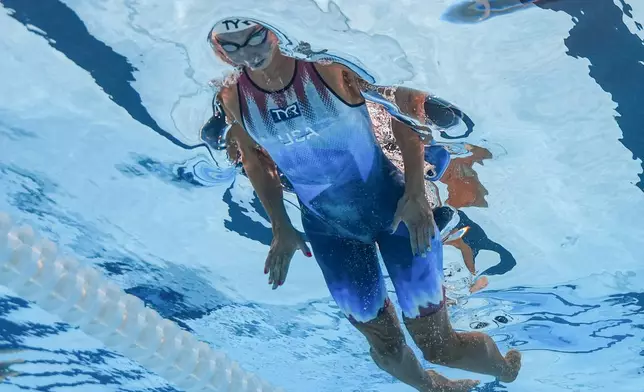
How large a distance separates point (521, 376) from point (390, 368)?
10669mm

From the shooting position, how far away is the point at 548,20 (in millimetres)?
5383

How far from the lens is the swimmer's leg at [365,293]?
5.99m

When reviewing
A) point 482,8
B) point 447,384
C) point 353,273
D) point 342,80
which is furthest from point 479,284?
point 482,8

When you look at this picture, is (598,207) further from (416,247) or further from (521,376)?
(521,376)

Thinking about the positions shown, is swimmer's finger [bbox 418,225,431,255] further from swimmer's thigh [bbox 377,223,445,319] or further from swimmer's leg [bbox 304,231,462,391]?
swimmer's leg [bbox 304,231,462,391]

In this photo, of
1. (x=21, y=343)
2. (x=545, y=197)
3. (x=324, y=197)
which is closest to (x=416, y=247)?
(x=324, y=197)

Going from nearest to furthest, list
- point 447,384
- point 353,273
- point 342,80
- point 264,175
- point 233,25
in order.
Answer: point 233,25 → point 342,80 → point 353,273 → point 264,175 → point 447,384

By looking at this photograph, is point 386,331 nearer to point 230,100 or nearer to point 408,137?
point 408,137

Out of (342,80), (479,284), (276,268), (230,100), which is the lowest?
(276,268)

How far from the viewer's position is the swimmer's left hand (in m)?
5.24

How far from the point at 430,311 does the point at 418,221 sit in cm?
124

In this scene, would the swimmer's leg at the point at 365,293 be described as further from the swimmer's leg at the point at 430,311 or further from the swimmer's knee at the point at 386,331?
the swimmer's leg at the point at 430,311

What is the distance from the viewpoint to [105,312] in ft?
18.8

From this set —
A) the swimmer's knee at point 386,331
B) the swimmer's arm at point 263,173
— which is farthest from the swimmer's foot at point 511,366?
the swimmer's arm at point 263,173
